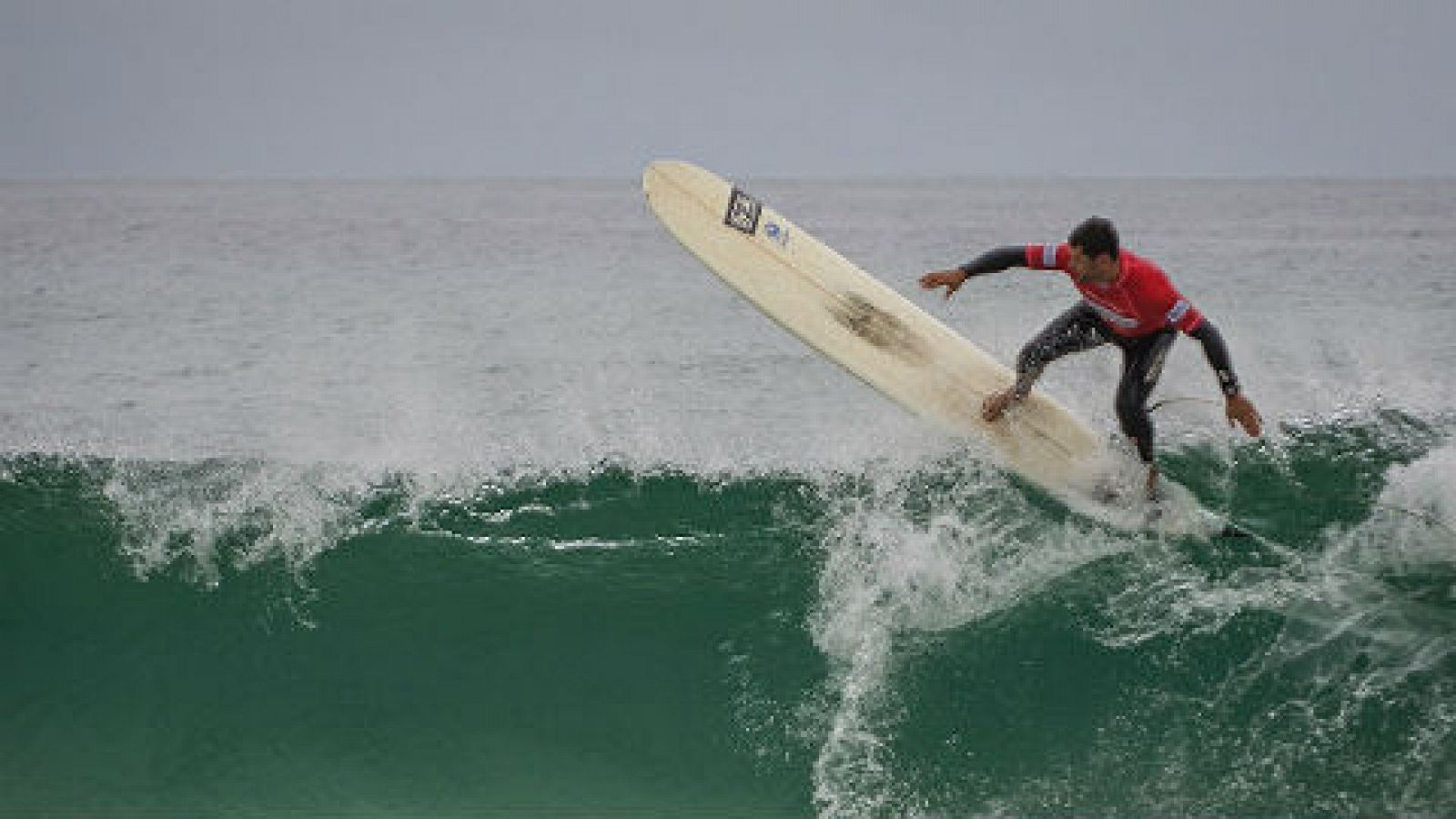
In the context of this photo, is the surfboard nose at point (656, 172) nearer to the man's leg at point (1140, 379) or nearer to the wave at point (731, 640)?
the wave at point (731, 640)

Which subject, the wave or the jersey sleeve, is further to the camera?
the jersey sleeve

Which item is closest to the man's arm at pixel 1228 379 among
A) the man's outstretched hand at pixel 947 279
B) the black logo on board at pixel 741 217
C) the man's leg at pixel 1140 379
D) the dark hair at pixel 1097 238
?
the man's leg at pixel 1140 379

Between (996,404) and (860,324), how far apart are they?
2.64ft

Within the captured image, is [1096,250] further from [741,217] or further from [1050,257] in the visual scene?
[741,217]

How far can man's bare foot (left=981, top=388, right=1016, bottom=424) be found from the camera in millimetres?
6285

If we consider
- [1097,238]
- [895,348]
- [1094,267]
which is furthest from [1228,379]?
[895,348]

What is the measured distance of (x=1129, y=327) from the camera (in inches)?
221

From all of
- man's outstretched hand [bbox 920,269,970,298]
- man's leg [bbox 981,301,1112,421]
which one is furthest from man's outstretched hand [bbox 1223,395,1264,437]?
man's outstretched hand [bbox 920,269,970,298]

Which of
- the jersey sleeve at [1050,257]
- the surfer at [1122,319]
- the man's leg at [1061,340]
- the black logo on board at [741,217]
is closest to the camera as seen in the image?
the surfer at [1122,319]

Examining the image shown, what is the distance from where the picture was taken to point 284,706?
5.43 metres

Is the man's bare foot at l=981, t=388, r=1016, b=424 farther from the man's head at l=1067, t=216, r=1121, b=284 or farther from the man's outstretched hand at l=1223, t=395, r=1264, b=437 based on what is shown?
the man's outstretched hand at l=1223, t=395, r=1264, b=437

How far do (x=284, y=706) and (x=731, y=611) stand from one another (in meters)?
1.99

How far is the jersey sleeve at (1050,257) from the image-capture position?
18.2ft

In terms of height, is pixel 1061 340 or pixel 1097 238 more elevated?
pixel 1097 238
